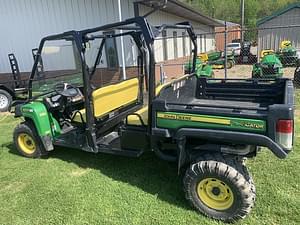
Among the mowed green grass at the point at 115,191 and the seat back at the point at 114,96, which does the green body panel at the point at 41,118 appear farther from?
the seat back at the point at 114,96

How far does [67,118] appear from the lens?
14.9 feet

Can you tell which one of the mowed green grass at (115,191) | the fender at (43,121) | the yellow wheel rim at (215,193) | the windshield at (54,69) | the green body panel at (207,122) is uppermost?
the windshield at (54,69)

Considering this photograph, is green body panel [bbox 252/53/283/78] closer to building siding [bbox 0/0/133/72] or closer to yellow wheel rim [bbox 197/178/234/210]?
building siding [bbox 0/0/133/72]

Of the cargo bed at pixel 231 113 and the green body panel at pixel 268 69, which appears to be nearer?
the cargo bed at pixel 231 113

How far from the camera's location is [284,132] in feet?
8.49

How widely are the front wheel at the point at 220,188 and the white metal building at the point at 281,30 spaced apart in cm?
1690

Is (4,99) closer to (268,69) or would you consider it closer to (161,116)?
(161,116)

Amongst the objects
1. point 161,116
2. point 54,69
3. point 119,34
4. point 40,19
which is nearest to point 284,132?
point 161,116

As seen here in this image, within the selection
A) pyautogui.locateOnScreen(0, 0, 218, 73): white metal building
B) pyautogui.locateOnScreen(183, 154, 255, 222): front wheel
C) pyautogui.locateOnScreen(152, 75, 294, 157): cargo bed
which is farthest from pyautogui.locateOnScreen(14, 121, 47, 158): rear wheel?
pyautogui.locateOnScreen(0, 0, 218, 73): white metal building

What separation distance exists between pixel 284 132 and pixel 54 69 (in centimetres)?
324

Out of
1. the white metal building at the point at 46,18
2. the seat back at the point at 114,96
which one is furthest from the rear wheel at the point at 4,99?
the seat back at the point at 114,96

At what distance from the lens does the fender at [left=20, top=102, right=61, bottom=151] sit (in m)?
4.29

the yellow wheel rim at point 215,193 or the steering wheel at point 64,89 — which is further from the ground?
the steering wheel at point 64,89

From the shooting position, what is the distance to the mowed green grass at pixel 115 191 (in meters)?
3.11
